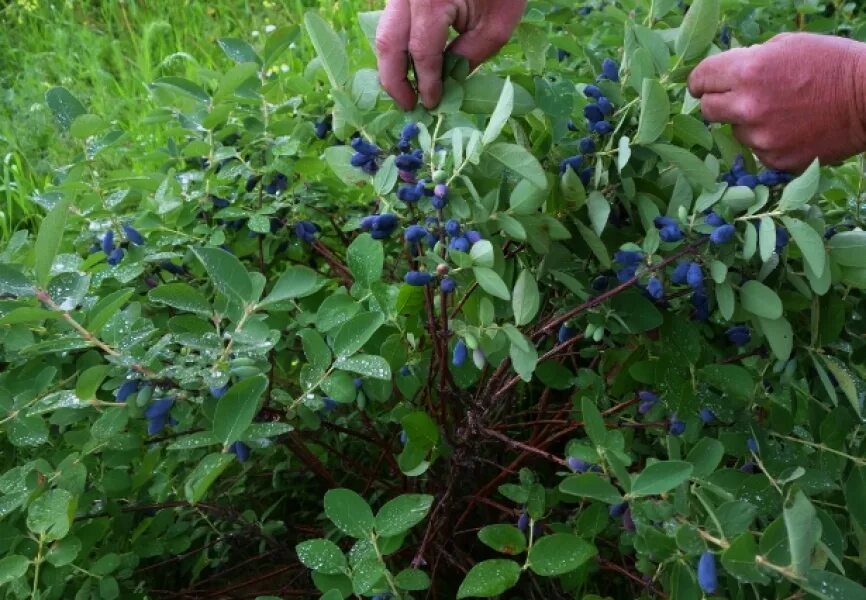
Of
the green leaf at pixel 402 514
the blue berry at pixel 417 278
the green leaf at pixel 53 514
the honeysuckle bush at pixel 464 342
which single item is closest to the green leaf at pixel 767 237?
the honeysuckle bush at pixel 464 342

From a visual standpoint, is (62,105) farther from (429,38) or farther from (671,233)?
(671,233)

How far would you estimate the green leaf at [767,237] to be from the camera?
95 centimetres

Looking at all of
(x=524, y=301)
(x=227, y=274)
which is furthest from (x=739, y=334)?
(x=227, y=274)

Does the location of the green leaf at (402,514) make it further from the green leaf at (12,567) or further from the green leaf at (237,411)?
the green leaf at (12,567)

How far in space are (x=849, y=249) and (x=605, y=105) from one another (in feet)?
1.06

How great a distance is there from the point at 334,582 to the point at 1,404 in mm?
458

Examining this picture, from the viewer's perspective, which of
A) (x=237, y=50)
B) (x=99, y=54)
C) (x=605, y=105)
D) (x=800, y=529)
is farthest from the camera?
(x=99, y=54)

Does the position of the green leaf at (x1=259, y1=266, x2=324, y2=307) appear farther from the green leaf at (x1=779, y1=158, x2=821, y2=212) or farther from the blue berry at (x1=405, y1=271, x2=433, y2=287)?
the green leaf at (x1=779, y1=158, x2=821, y2=212)

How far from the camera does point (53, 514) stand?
1044mm

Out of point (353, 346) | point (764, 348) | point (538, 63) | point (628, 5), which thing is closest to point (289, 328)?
point (353, 346)

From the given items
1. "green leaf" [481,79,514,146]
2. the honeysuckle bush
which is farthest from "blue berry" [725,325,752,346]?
"green leaf" [481,79,514,146]

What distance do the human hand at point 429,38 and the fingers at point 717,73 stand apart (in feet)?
0.82

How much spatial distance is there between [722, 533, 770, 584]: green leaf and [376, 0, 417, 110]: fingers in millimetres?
638

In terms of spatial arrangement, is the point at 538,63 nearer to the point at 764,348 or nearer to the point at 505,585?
the point at 764,348
